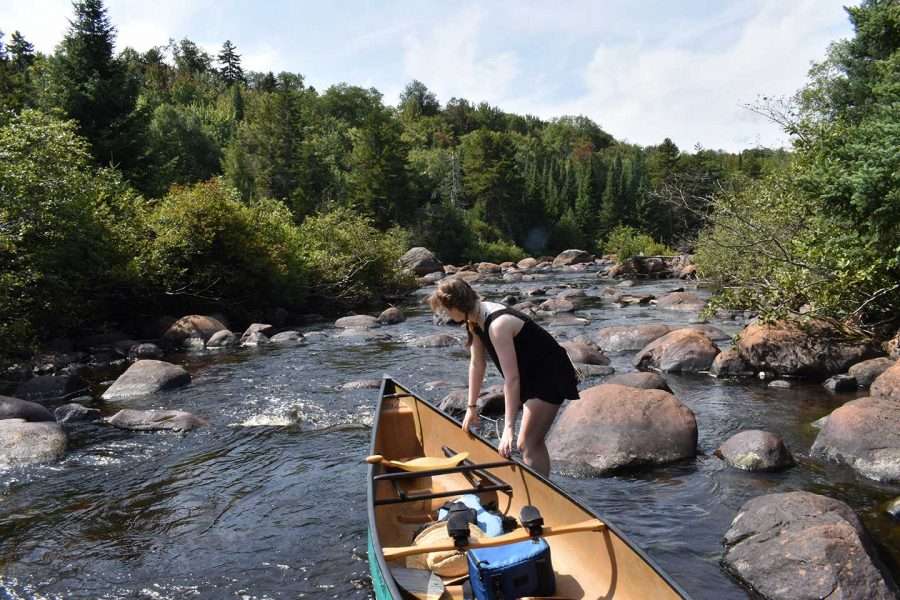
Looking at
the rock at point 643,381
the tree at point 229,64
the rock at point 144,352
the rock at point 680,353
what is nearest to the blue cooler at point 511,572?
the rock at point 643,381

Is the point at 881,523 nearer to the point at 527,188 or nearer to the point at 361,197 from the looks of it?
the point at 361,197

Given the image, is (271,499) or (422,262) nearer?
(271,499)

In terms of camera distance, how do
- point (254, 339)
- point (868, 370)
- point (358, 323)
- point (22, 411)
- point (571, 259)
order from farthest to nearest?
point (571, 259) < point (358, 323) < point (254, 339) < point (868, 370) < point (22, 411)

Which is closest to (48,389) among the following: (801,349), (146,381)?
(146,381)

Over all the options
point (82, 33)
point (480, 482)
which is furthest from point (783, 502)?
point (82, 33)

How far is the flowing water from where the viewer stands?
5.81 m

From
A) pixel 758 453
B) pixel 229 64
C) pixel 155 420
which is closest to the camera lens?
pixel 758 453

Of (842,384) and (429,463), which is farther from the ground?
(429,463)

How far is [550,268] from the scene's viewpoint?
51844mm

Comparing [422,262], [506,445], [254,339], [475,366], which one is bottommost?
[254,339]

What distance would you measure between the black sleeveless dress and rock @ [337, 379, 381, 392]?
→ 7.32 meters

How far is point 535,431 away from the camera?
5508 mm

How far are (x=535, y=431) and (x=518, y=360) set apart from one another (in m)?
0.64

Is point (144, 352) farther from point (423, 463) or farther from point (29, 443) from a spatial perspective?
point (423, 463)
